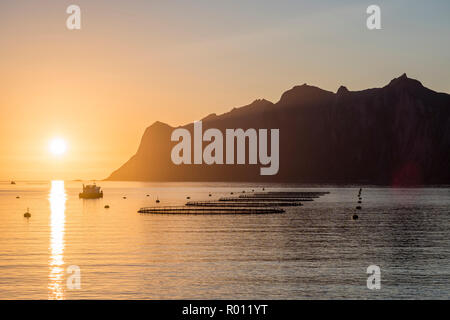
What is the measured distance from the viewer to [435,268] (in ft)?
200

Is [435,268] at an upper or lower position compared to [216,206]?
lower

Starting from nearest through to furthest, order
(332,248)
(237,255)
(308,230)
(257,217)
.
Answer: (237,255), (332,248), (308,230), (257,217)

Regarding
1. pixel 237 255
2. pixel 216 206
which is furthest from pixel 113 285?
pixel 216 206

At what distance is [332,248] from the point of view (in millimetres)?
78750

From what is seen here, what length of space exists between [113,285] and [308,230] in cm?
6053

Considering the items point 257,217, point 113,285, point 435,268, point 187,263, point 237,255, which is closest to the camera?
point 113,285

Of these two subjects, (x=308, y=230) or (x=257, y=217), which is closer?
(x=308, y=230)
